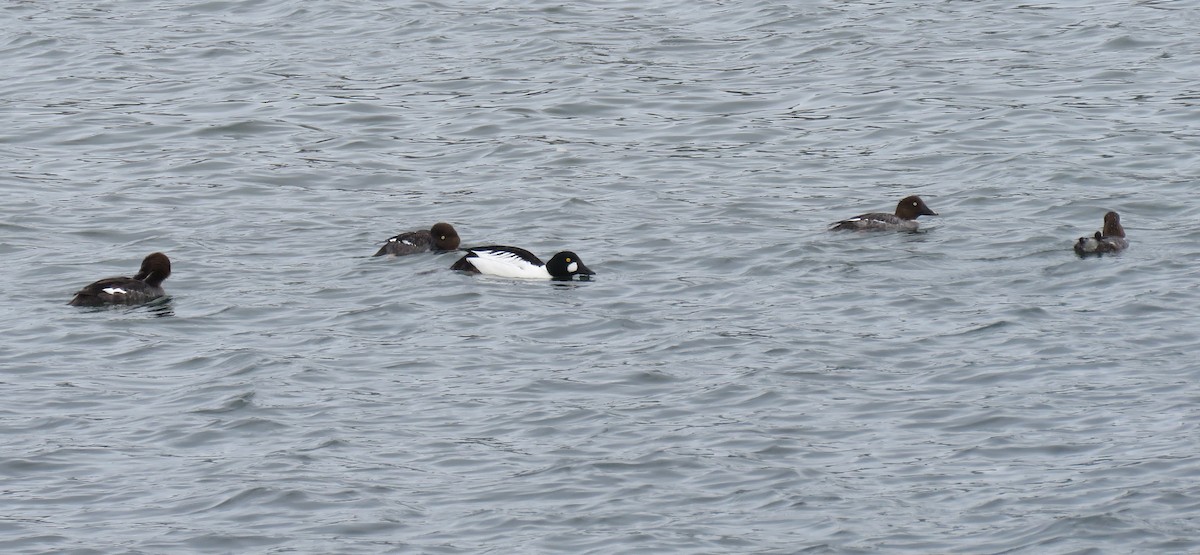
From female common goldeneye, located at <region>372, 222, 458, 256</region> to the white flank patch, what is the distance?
839mm

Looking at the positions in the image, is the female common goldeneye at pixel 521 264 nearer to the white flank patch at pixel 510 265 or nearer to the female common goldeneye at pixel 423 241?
the white flank patch at pixel 510 265

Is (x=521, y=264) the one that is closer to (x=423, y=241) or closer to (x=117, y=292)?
(x=423, y=241)

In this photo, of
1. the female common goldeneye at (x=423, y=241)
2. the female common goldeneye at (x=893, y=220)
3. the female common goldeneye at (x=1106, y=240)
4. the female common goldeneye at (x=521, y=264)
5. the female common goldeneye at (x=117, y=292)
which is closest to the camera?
the female common goldeneye at (x=117, y=292)

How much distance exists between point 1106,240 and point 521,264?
530 cm

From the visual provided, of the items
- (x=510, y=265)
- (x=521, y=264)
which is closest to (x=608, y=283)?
(x=521, y=264)

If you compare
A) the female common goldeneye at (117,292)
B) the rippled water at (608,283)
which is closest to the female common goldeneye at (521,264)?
the rippled water at (608,283)

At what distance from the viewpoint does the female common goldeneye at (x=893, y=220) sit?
18.3 meters

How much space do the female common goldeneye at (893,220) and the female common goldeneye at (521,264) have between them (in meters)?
2.71

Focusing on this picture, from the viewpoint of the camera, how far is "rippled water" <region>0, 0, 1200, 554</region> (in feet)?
37.8

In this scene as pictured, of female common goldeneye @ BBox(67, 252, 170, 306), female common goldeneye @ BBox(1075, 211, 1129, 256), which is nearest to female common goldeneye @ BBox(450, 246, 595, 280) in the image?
female common goldeneye @ BBox(67, 252, 170, 306)

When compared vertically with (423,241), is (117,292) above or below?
above

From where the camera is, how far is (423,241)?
716 inches

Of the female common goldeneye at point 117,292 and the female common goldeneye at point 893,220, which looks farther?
the female common goldeneye at point 893,220

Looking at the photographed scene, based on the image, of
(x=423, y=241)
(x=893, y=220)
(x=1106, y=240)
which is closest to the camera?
(x=1106, y=240)
